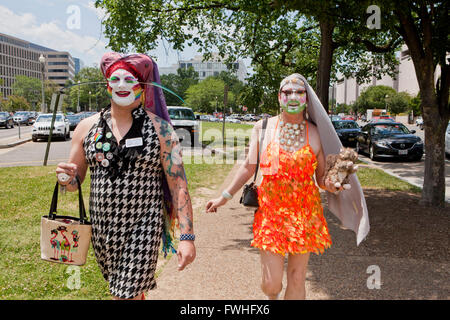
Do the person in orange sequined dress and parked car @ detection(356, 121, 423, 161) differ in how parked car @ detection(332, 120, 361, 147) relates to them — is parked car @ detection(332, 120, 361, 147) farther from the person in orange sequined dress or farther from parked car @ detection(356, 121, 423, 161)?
the person in orange sequined dress

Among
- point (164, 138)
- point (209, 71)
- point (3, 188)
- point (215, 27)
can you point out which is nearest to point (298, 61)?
point (215, 27)

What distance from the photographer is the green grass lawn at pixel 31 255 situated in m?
4.02

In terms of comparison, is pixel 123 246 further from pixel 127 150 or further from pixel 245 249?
pixel 245 249

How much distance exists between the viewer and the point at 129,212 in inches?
94.3

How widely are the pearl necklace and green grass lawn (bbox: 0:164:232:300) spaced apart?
2375 millimetres

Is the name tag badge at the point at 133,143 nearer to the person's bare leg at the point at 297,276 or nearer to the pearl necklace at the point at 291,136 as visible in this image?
the pearl necklace at the point at 291,136

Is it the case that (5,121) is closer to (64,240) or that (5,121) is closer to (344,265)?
(344,265)

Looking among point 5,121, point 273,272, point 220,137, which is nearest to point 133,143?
point 273,272

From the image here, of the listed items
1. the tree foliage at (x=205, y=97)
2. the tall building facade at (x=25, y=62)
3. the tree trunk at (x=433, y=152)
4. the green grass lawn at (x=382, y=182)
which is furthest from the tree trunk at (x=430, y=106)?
the tall building facade at (x=25, y=62)

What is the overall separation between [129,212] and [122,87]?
76 centimetres

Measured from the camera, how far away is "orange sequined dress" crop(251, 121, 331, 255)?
279 centimetres

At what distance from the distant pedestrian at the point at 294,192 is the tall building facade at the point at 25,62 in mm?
129323

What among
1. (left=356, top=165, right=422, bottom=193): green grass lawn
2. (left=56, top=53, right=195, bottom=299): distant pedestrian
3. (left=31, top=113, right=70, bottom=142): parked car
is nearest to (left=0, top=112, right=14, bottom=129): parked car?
(left=31, top=113, right=70, bottom=142): parked car
